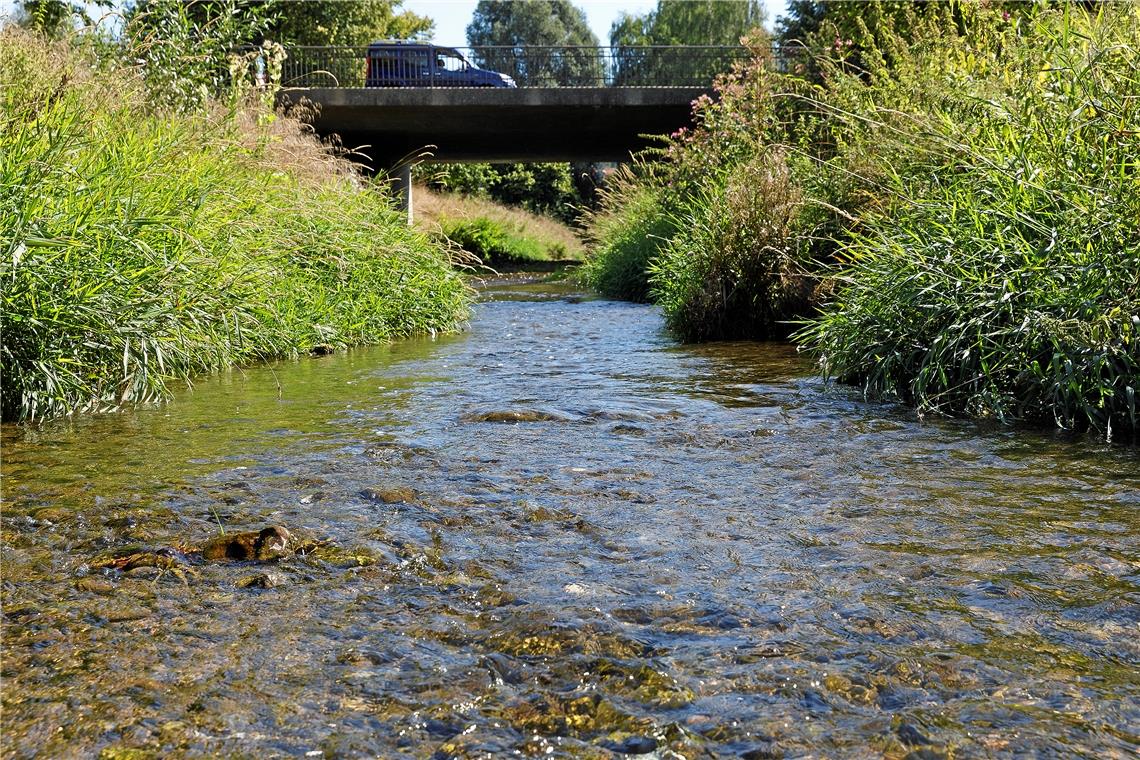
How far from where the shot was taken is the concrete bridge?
24.7m

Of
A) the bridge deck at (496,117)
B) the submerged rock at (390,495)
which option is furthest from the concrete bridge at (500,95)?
the submerged rock at (390,495)

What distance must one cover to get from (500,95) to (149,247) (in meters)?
19.5

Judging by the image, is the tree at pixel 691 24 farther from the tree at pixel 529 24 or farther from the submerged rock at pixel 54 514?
the submerged rock at pixel 54 514

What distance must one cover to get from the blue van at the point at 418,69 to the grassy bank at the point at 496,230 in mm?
3371

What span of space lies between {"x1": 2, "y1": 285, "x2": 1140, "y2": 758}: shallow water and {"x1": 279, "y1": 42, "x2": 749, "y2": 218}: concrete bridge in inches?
788

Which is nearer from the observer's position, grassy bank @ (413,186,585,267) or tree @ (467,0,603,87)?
grassy bank @ (413,186,585,267)

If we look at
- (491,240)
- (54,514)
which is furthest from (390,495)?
(491,240)

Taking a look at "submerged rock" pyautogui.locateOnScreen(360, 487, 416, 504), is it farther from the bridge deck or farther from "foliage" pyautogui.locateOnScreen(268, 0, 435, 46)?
"foliage" pyautogui.locateOnScreen(268, 0, 435, 46)

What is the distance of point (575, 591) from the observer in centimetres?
319

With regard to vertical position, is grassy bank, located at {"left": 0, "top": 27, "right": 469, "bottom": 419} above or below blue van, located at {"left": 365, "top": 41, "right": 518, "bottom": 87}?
below

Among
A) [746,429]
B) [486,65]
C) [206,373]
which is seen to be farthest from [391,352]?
[486,65]

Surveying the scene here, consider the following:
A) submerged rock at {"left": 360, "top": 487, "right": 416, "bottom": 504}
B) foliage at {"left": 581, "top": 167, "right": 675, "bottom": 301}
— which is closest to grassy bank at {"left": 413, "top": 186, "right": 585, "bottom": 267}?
foliage at {"left": 581, "top": 167, "right": 675, "bottom": 301}

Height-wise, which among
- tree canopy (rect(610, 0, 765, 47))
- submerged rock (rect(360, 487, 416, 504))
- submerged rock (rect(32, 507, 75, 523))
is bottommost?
submerged rock (rect(32, 507, 75, 523))

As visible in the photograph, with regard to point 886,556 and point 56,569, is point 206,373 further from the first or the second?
point 886,556
